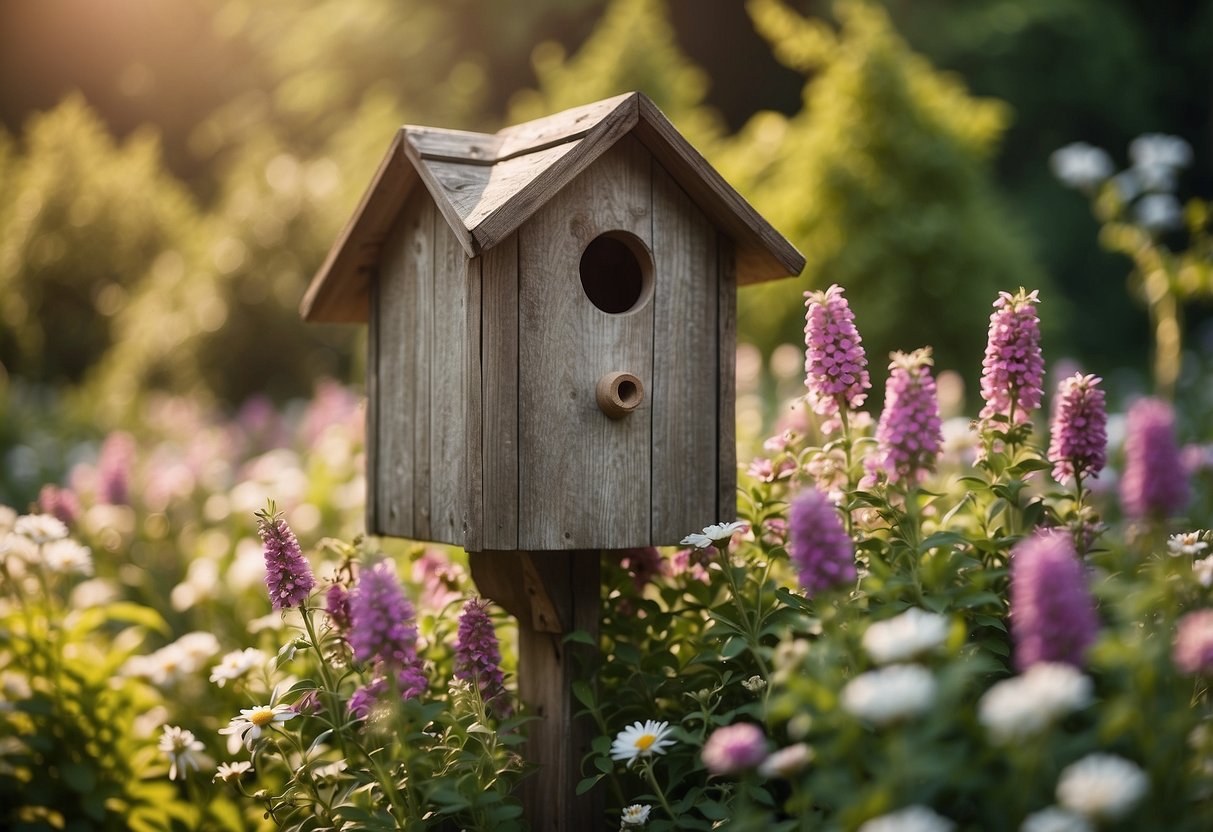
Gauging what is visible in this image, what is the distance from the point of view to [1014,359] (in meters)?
2.44

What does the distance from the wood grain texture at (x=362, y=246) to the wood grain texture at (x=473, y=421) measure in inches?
19.5

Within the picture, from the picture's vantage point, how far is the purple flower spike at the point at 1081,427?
92.2 inches

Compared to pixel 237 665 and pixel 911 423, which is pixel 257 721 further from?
pixel 911 423

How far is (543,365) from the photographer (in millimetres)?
2611

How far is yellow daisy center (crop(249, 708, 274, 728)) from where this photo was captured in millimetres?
2443

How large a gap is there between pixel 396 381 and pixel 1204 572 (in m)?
1.99

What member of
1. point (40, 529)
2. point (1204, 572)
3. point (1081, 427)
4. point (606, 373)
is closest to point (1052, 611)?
point (1204, 572)

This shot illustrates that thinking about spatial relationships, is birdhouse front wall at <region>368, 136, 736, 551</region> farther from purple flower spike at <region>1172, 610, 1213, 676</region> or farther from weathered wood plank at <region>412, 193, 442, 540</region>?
purple flower spike at <region>1172, 610, 1213, 676</region>

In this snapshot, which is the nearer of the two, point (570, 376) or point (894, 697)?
point (894, 697)

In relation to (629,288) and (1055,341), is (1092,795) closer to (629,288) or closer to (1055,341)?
(629,288)

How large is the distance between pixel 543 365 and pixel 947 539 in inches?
38.8

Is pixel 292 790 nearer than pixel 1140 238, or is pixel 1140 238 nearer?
pixel 292 790

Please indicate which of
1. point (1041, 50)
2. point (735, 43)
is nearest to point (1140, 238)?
point (1041, 50)

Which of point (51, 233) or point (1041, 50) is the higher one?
point (1041, 50)
